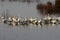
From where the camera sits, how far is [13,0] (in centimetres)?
2298

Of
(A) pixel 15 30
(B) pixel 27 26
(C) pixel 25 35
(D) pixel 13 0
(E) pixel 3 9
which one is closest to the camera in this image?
(C) pixel 25 35

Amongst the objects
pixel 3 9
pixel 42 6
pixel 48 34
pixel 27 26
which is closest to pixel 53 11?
pixel 42 6

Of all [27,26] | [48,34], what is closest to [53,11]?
[27,26]

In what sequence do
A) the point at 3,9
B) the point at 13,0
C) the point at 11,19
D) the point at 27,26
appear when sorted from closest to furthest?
1. the point at 27,26
2. the point at 11,19
3. the point at 3,9
4. the point at 13,0

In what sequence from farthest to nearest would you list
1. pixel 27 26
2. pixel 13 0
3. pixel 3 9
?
pixel 13 0 → pixel 3 9 → pixel 27 26

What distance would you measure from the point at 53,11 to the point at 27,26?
597 centimetres

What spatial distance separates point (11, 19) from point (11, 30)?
230cm

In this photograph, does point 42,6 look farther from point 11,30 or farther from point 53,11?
point 11,30

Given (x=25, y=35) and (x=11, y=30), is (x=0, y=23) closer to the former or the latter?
(x=11, y=30)

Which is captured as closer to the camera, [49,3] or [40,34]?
[40,34]

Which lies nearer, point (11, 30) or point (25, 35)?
point (25, 35)

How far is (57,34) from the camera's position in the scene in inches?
427

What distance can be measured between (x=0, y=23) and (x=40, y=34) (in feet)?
9.09

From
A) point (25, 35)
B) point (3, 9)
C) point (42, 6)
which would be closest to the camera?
point (25, 35)
